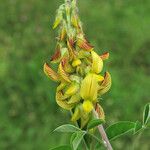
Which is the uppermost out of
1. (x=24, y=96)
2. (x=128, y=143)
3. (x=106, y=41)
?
(x=106, y=41)

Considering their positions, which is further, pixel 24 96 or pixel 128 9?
pixel 128 9

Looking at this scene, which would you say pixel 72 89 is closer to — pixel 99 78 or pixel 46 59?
pixel 99 78

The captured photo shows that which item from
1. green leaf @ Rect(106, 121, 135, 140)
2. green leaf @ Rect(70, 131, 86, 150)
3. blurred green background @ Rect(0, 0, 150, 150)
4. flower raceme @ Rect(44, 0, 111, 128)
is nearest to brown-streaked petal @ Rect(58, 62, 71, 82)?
flower raceme @ Rect(44, 0, 111, 128)

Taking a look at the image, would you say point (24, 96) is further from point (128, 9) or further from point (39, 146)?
point (128, 9)

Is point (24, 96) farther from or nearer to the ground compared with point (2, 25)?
nearer to the ground

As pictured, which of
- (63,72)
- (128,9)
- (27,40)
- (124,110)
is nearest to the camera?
(63,72)

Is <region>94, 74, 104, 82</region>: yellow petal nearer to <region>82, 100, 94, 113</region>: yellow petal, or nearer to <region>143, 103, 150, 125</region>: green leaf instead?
<region>82, 100, 94, 113</region>: yellow petal

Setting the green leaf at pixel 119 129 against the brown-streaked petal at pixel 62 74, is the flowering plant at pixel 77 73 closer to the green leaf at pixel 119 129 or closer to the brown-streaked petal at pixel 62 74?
the brown-streaked petal at pixel 62 74

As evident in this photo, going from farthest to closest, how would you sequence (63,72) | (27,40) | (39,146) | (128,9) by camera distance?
(128,9) < (27,40) < (39,146) < (63,72)

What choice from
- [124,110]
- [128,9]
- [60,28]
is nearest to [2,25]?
[128,9]
